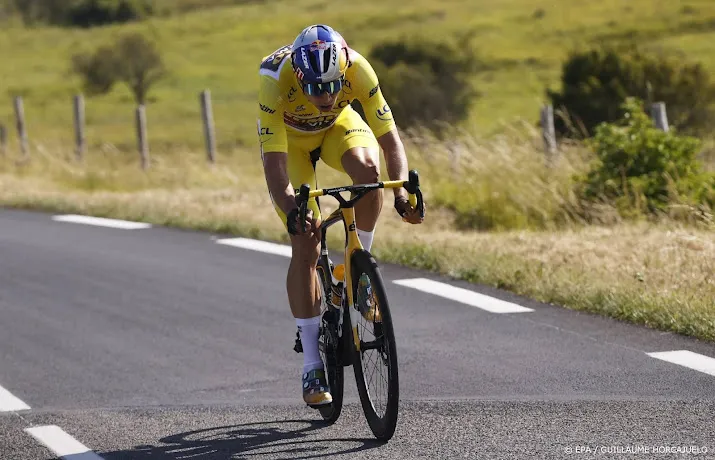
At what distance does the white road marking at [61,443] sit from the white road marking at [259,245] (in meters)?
5.53

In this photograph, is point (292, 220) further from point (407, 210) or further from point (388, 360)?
point (388, 360)

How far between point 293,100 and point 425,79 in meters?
34.0

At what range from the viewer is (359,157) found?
6191mm

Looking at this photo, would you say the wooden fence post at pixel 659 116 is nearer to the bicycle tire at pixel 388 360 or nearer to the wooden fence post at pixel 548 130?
the wooden fence post at pixel 548 130

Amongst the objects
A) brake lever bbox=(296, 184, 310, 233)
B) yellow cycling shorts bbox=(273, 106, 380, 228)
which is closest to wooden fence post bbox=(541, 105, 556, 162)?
yellow cycling shorts bbox=(273, 106, 380, 228)

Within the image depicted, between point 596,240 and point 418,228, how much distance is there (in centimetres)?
293

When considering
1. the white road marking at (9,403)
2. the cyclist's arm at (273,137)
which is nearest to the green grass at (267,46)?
the white road marking at (9,403)

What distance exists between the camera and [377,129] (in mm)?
6059

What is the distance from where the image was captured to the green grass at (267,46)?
48781mm

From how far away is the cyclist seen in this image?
5.49 metres

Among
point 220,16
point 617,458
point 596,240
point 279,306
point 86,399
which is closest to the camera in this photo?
point 617,458

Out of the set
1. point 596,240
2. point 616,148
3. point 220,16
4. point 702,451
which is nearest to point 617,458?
point 702,451

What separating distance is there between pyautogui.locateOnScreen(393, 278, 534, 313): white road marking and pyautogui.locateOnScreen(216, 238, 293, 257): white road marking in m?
1.97

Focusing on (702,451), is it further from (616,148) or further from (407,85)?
(407,85)
